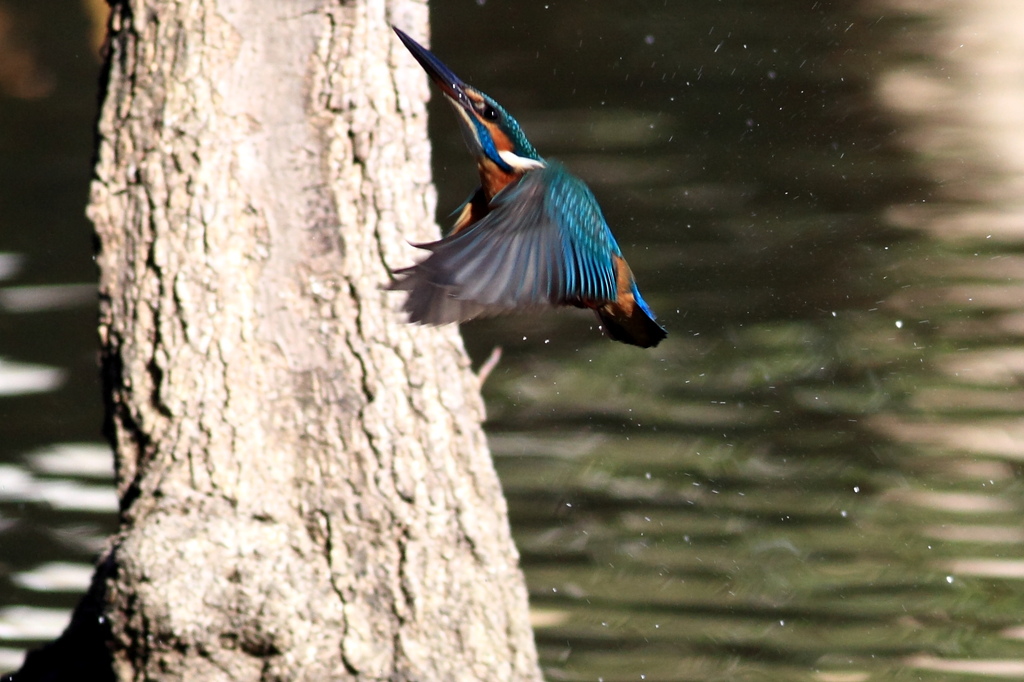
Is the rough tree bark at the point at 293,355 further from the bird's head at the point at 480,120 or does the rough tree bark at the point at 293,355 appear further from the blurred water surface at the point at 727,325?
the blurred water surface at the point at 727,325

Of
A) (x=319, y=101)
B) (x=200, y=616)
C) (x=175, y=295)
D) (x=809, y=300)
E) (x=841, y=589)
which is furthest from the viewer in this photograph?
(x=809, y=300)

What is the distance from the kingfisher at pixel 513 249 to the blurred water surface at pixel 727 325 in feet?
6.91

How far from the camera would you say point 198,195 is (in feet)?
7.00

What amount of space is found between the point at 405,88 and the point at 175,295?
64 cm

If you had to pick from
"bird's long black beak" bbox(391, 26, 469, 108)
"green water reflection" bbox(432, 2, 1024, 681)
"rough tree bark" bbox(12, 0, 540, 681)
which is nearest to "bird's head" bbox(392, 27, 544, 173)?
"bird's long black beak" bbox(391, 26, 469, 108)

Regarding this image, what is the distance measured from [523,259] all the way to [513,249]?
20mm

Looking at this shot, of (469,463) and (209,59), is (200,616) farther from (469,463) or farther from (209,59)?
(209,59)

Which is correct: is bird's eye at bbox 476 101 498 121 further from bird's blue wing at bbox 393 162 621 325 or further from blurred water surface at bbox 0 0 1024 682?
blurred water surface at bbox 0 0 1024 682

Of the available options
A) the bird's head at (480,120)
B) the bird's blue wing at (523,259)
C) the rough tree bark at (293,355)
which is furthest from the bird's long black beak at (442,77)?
the rough tree bark at (293,355)

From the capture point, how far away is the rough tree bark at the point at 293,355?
6.69 ft

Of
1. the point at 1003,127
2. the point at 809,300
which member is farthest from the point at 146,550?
the point at 1003,127

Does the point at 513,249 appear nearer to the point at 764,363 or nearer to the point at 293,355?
the point at 293,355

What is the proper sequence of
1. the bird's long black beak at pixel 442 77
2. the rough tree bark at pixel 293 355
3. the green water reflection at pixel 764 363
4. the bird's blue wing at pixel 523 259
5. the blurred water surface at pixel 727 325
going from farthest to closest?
the blurred water surface at pixel 727 325 < the green water reflection at pixel 764 363 < the rough tree bark at pixel 293 355 < the bird's long black beak at pixel 442 77 < the bird's blue wing at pixel 523 259

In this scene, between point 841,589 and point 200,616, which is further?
point 841,589
